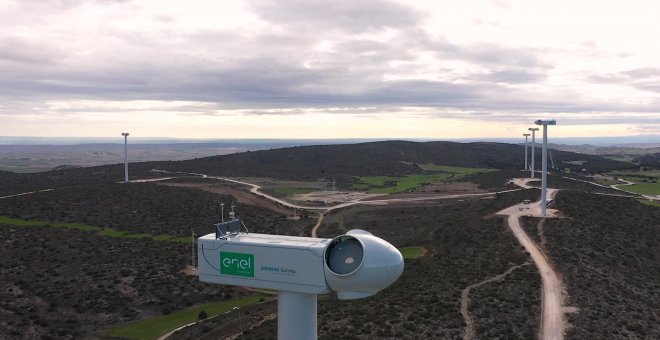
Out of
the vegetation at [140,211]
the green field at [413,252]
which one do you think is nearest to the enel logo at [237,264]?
the green field at [413,252]

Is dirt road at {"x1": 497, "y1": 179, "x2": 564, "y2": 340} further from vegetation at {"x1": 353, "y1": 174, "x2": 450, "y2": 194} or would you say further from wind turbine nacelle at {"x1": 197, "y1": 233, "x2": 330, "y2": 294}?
vegetation at {"x1": 353, "y1": 174, "x2": 450, "y2": 194}

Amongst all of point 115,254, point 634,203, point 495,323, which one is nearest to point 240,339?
point 495,323

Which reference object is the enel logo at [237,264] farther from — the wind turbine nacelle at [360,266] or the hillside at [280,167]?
the hillside at [280,167]

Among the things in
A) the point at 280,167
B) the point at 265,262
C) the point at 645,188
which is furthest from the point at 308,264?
the point at 280,167

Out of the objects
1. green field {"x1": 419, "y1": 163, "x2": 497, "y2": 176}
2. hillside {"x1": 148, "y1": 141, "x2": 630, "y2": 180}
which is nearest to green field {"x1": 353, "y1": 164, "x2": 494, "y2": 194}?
green field {"x1": 419, "y1": 163, "x2": 497, "y2": 176}

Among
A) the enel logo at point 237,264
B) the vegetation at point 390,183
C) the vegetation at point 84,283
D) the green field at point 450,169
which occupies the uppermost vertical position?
the enel logo at point 237,264

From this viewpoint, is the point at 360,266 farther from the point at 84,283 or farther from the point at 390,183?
the point at 390,183

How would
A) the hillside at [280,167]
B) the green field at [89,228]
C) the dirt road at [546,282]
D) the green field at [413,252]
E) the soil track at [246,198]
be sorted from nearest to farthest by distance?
the dirt road at [546,282] < the green field at [413,252] < the green field at [89,228] < the soil track at [246,198] < the hillside at [280,167]
